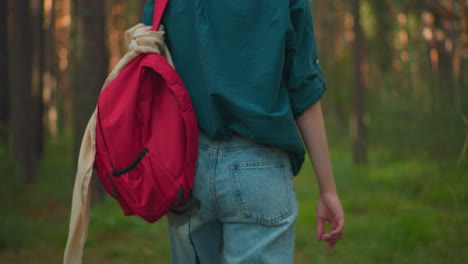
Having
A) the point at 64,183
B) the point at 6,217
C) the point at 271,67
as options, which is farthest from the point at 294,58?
the point at 64,183

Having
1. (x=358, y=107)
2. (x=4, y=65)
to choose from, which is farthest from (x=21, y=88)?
(x=358, y=107)

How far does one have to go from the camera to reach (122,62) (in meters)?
1.73

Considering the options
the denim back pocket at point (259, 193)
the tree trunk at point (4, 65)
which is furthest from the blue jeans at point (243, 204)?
the tree trunk at point (4, 65)

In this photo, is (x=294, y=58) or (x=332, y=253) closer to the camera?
(x=294, y=58)

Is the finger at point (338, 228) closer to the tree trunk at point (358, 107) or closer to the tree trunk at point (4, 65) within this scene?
the tree trunk at point (358, 107)

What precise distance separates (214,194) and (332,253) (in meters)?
3.78

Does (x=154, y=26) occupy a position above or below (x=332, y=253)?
above

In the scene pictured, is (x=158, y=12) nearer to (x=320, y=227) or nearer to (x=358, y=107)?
(x=320, y=227)

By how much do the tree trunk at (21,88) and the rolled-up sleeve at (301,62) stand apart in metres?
8.19

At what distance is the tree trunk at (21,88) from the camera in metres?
8.88

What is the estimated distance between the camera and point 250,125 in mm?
1458

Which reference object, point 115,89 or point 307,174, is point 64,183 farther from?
point 115,89

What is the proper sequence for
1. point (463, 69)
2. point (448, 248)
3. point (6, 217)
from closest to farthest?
point (448, 248) → point (6, 217) → point (463, 69)

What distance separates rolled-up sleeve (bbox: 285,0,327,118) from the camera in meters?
1.55
